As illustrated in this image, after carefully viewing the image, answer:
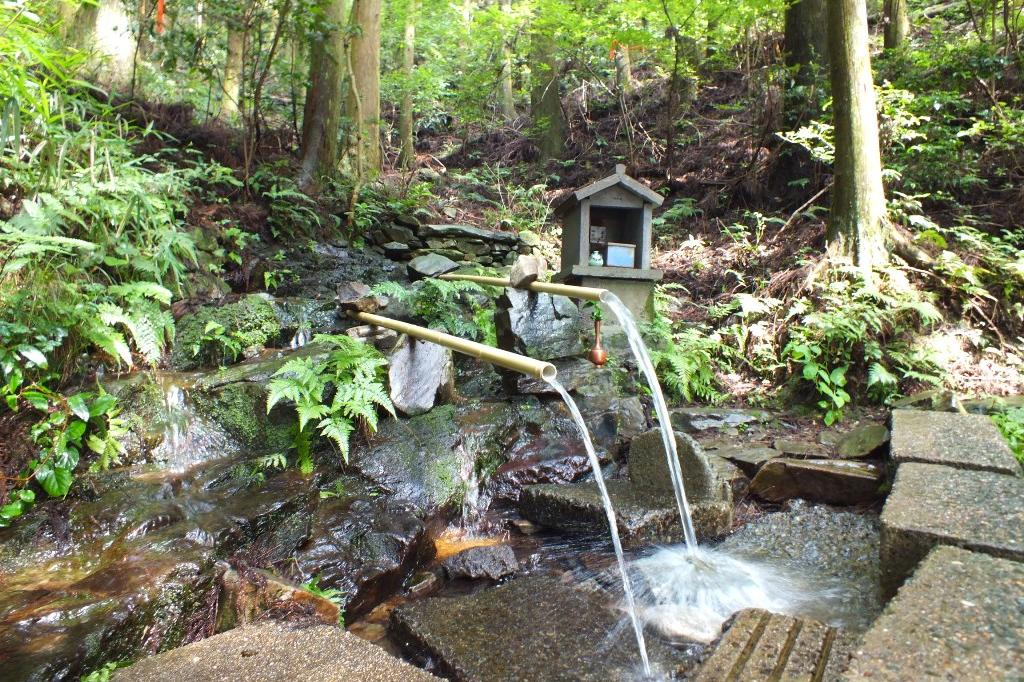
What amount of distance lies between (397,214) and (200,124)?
328 centimetres

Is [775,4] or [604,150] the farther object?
[604,150]

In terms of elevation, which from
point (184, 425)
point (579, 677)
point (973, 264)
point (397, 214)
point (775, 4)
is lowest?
point (579, 677)

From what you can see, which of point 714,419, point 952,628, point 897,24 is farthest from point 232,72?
point 952,628

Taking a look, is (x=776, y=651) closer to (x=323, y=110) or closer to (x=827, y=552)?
(x=827, y=552)

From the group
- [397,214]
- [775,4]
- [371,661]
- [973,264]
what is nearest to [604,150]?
[775,4]

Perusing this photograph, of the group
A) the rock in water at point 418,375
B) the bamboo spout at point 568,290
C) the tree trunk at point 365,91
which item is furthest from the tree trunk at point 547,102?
the rock in water at point 418,375

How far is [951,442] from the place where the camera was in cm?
350

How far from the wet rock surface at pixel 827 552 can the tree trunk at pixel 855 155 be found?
11.9 feet

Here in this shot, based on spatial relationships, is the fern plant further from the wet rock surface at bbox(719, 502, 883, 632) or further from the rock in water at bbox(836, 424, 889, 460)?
the rock in water at bbox(836, 424, 889, 460)

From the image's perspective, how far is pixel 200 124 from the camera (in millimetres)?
8812

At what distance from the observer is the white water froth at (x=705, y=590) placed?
2852mm

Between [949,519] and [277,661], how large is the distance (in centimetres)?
257

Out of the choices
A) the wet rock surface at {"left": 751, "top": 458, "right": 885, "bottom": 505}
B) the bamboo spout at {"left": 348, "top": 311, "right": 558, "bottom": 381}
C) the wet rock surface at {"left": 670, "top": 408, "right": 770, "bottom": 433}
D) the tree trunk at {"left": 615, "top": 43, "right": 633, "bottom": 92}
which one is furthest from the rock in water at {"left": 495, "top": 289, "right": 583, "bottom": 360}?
the tree trunk at {"left": 615, "top": 43, "right": 633, "bottom": 92}

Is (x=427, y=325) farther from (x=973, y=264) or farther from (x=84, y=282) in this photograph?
(x=973, y=264)
